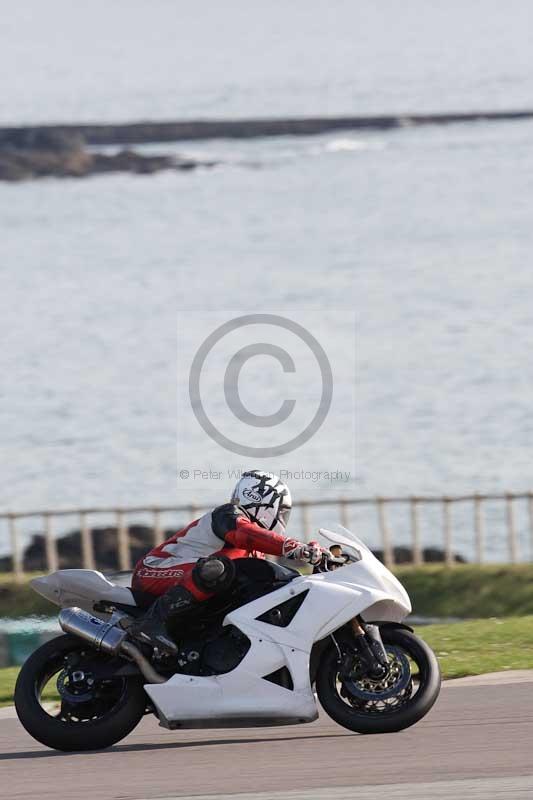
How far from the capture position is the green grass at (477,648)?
10656 mm

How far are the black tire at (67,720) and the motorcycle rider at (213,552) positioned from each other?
333mm

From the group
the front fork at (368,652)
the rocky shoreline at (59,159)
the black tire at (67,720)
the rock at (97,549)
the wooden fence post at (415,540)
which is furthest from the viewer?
the rocky shoreline at (59,159)

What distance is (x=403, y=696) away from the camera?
805 centimetres

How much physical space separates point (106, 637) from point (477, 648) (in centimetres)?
456

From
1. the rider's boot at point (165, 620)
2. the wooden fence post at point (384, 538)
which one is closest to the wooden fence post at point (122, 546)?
the wooden fence post at point (384, 538)

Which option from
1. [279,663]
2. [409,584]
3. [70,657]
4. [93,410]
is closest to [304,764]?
[279,663]

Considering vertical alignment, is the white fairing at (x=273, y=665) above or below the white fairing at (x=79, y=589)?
below

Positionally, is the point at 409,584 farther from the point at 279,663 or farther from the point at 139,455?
the point at 139,455

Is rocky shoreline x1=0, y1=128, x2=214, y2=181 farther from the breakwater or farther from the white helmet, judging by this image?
the white helmet

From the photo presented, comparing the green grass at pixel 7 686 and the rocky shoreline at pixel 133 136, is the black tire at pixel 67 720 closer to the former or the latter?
the green grass at pixel 7 686

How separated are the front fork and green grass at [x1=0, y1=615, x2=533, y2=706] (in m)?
2.03

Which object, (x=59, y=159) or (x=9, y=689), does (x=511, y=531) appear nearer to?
(x=9, y=689)

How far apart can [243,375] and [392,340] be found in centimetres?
1473
